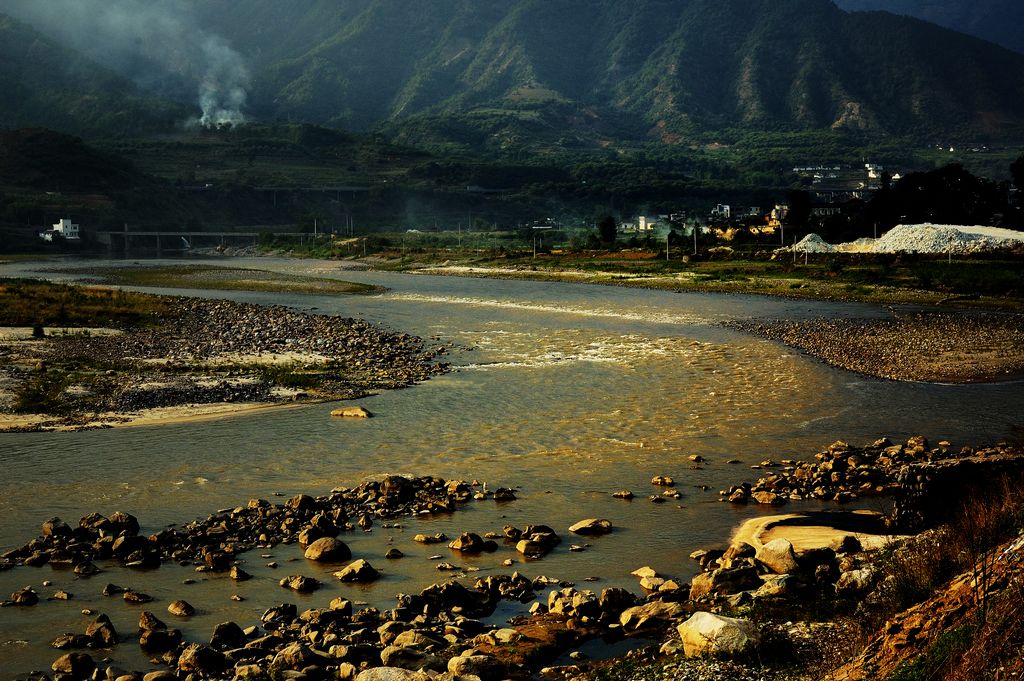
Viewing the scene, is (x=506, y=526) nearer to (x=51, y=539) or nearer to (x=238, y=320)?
(x=51, y=539)

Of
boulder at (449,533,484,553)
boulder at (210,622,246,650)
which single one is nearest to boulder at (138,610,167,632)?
boulder at (210,622,246,650)

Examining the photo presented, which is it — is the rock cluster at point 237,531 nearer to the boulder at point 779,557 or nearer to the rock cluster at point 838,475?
the rock cluster at point 838,475

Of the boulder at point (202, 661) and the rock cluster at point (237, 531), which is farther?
the rock cluster at point (237, 531)

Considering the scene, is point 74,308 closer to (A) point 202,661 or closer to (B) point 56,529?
(B) point 56,529

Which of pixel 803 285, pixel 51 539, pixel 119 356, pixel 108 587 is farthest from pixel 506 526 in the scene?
pixel 803 285

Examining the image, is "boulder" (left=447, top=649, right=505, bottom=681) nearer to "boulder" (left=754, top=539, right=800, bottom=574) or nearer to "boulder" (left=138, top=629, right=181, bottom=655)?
"boulder" (left=138, top=629, right=181, bottom=655)

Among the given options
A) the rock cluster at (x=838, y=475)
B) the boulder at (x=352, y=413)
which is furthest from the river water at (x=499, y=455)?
the rock cluster at (x=838, y=475)
